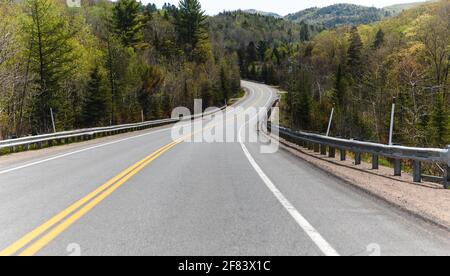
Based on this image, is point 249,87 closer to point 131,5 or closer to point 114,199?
point 131,5

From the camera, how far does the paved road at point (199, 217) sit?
4898 mm

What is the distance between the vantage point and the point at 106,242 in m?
5.04

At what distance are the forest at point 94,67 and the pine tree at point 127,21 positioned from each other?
8.2 inches

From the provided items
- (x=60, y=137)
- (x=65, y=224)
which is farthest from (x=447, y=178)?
(x=60, y=137)

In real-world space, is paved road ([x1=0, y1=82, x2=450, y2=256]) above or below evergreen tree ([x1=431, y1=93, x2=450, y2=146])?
above

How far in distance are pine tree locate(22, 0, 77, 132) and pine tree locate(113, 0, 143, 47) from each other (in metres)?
A: 48.9

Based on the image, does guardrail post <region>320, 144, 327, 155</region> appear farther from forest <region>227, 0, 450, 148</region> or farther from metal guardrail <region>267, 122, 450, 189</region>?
forest <region>227, 0, 450, 148</region>

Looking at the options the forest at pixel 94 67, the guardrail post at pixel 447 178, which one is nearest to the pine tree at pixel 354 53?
the forest at pixel 94 67

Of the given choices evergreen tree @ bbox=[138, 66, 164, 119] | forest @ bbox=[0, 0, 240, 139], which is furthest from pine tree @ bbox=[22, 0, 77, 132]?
evergreen tree @ bbox=[138, 66, 164, 119]

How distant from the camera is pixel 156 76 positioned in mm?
78688

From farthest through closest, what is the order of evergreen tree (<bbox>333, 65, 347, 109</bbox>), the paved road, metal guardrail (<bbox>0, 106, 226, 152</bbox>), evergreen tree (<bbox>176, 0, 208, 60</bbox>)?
evergreen tree (<bbox>176, 0, 208, 60</bbox>)
evergreen tree (<bbox>333, 65, 347, 109</bbox>)
metal guardrail (<bbox>0, 106, 226, 152</bbox>)
the paved road

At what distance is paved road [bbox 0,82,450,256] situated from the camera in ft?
16.1
